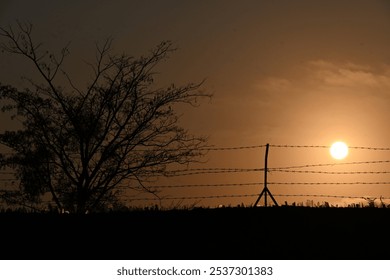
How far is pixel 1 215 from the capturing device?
13.7 m

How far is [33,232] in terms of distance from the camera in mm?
12562

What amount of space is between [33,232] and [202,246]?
345 cm

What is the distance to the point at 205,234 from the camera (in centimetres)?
1202

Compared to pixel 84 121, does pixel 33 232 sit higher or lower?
lower

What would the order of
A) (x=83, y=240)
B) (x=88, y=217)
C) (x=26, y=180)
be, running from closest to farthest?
1. (x=83, y=240)
2. (x=88, y=217)
3. (x=26, y=180)

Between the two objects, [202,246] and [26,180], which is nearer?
[202,246]

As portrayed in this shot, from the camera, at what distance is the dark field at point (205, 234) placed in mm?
11062

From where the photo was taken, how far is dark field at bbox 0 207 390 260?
11.1 m
